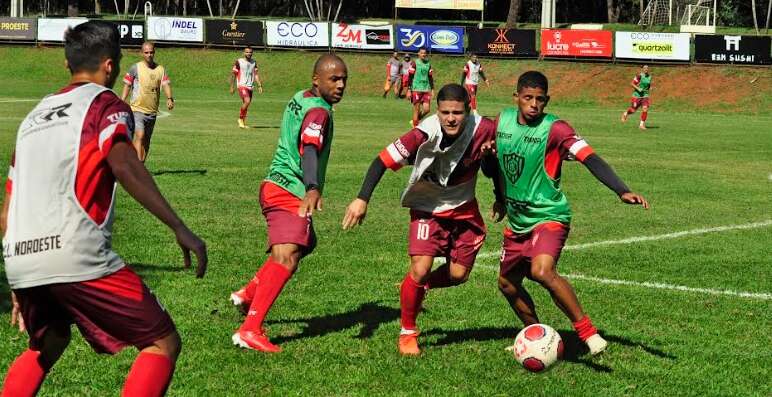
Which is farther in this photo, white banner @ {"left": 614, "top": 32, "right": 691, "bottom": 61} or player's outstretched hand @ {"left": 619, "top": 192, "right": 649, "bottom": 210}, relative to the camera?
white banner @ {"left": 614, "top": 32, "right": 691, "bottom": 61}

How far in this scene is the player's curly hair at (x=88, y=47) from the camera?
483 centimetres

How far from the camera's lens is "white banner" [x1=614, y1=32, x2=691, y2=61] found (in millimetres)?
50406

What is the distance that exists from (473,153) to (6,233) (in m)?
3.64

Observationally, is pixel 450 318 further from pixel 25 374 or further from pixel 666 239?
pixel 666 239

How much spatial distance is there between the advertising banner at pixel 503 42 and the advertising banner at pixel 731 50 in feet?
25.3

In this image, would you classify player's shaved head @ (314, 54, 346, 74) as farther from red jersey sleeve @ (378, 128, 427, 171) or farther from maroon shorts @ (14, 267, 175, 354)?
maroon shorts @ (14, 267, 175, 354)


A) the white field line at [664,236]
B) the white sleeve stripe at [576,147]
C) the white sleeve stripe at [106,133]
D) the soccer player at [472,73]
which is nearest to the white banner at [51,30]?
the soccer player at [472,73]

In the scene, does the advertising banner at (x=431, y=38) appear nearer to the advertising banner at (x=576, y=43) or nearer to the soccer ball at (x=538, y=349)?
the advertising banner at (x=576, y=43)

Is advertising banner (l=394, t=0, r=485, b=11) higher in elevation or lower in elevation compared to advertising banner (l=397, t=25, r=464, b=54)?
higher

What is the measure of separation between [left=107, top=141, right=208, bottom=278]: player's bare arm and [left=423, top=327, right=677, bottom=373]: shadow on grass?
3.45m

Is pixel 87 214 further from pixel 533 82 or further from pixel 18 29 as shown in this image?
pixel 18 29

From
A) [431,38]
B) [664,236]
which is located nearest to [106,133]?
[664,236]

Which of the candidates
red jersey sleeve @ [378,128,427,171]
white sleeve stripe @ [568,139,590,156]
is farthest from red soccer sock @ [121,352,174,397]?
white sleeve stripe @ [568,139,590,156]

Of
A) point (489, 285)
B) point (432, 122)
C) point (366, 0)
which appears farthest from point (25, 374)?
point (366, 0)
